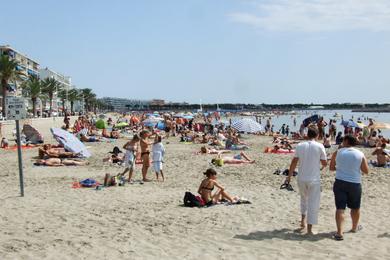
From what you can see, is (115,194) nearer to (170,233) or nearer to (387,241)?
(170,233)

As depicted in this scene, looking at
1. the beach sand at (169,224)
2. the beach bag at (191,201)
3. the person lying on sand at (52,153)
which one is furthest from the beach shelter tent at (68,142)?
the beach bag at (191,201)

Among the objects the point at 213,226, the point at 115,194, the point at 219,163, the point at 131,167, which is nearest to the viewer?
the point at 213,226

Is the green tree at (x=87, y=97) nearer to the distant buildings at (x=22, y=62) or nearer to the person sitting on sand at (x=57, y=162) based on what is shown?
the distant buildings at (x=22, y=62)

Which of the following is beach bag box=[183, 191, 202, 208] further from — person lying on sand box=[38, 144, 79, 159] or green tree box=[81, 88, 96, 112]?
green tree box=[81, 88, 96, 112]

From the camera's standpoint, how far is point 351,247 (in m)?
6.14

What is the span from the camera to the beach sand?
5969 mm

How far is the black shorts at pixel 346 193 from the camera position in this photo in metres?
6.38

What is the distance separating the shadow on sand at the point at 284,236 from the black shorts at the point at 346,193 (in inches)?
20.2

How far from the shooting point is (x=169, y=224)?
7.38 metres

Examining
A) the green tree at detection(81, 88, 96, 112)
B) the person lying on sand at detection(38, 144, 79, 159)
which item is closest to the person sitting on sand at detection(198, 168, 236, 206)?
the person lying on sand at detection(38, 144, 79, 159)

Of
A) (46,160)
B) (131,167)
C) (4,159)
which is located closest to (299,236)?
(131,167)

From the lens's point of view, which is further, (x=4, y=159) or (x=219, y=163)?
(x=4, y=159)

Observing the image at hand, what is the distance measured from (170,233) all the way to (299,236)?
1757mm

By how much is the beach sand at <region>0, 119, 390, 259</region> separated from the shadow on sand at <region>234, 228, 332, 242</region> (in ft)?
0.04
